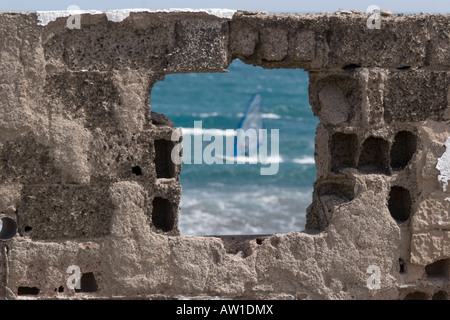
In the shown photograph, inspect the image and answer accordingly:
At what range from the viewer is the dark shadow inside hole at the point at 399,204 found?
5.07 metres

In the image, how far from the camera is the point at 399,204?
514cm

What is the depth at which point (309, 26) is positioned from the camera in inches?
189

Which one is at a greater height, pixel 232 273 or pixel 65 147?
pixel 65 147

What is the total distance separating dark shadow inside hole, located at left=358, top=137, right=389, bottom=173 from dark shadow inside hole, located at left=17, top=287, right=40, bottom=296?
A: 220cm

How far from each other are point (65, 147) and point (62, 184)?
0.23 metres

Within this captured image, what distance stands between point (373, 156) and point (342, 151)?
0.21 meters

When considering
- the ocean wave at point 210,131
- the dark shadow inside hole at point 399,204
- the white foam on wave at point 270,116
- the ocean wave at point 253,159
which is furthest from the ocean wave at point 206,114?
the dark shadow inside hole at point 399,204

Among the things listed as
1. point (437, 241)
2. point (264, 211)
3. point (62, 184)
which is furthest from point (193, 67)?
point (264, 211)

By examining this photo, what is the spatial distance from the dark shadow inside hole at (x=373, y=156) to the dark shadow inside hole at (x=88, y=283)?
185 cm

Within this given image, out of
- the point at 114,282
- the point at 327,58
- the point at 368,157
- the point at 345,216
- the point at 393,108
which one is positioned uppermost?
the point at 327,58

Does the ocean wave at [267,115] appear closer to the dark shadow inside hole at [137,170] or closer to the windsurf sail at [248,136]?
the windsurf sail at [248,136]

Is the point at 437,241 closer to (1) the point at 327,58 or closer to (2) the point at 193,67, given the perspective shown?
(1) the point at 327,58

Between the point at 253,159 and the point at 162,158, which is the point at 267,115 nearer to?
the point at 253,159

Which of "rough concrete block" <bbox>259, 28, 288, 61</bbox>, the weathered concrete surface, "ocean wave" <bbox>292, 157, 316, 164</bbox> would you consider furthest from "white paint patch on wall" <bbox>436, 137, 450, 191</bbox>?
"ocean wave" <bbox>292, 157, 316, 164</bbox>
